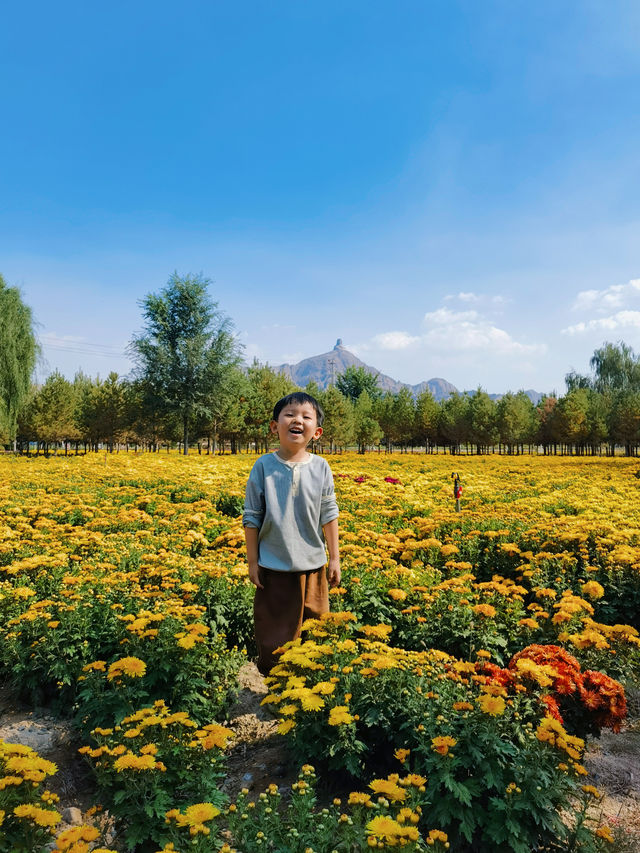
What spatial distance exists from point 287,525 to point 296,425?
676 mm

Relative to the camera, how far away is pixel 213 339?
33.4 m

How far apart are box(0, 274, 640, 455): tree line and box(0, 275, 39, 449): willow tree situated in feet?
Result: 0.15

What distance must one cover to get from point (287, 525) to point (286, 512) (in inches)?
3.4

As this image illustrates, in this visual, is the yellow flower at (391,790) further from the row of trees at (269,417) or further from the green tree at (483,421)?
the green tree at (483,421)

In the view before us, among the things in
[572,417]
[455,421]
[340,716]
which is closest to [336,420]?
[455,421]

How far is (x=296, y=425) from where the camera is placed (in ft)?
11.4

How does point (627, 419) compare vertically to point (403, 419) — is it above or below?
below

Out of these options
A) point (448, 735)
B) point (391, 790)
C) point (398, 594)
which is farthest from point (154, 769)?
point (398, 594)

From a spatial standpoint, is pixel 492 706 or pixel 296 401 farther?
pixel 296 401

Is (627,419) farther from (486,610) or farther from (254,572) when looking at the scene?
(254,572)

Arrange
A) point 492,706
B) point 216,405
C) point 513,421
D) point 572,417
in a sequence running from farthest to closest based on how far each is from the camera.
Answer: point 513,421
point 572,417
point 216,405
point 492,706

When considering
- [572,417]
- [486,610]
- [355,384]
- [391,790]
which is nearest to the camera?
[391,790]

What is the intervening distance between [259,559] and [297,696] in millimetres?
1055

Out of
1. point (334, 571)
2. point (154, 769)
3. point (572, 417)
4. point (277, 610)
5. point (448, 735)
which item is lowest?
point (154, 769)
